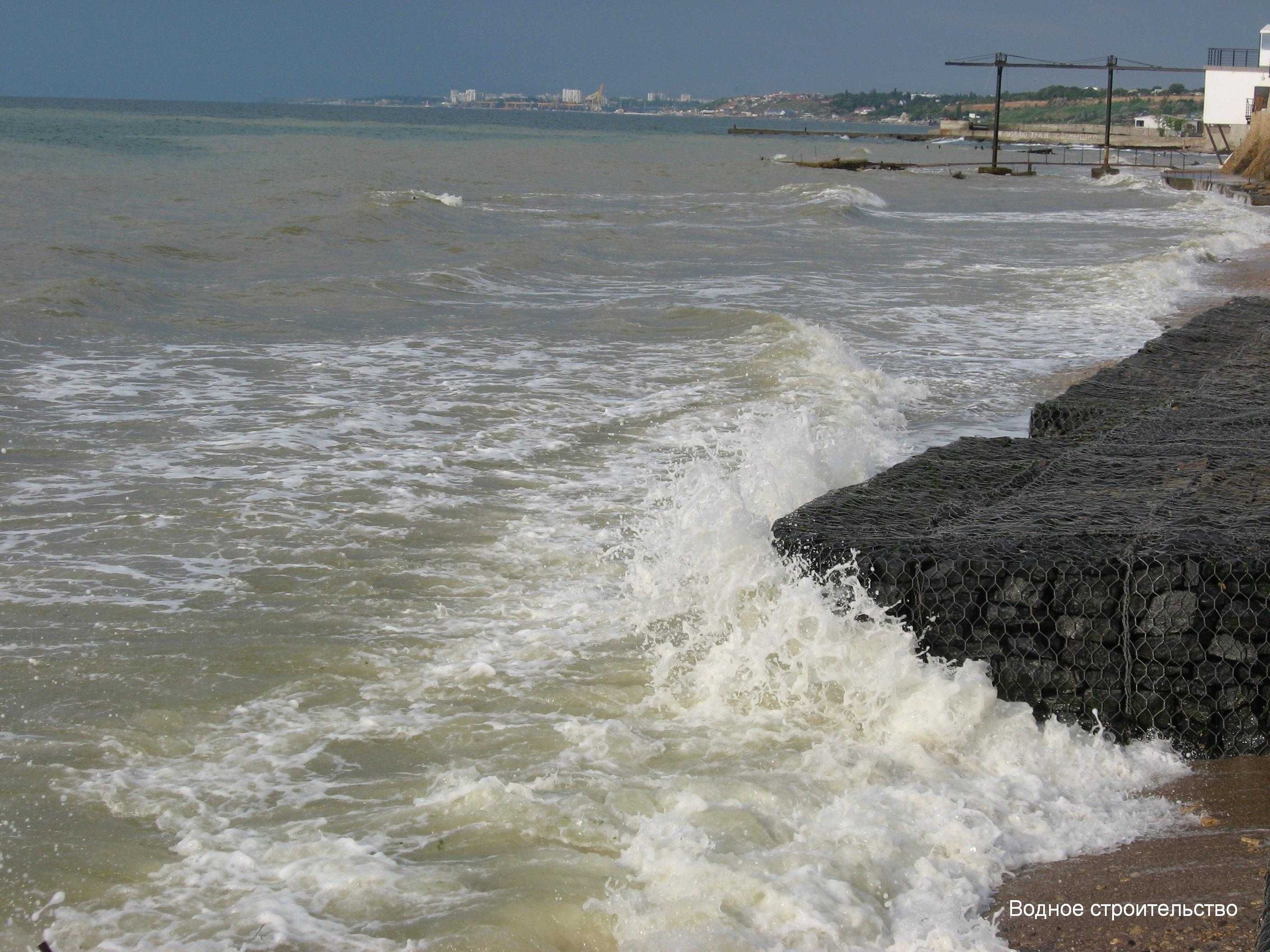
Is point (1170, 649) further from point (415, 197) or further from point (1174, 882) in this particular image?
point (415, 197)

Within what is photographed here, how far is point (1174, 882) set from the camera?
3.62 metres

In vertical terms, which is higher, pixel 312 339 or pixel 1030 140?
pixel 1030 140

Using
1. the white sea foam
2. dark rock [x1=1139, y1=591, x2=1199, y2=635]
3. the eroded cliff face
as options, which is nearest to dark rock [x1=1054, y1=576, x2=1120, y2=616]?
dark rock [x1=1139, y1=591, x2=1199, y2=635]

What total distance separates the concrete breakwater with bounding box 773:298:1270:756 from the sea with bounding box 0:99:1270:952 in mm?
161

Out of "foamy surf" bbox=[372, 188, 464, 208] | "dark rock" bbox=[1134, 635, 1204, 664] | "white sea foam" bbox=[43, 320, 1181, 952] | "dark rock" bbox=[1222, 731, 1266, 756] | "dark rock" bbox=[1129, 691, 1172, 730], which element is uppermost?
"foamy surf" bbox=[372, 188, 464, 208]

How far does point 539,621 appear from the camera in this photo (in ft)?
19.0

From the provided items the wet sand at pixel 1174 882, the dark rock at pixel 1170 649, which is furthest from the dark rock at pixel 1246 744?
the dark rock at pixel 1170 649

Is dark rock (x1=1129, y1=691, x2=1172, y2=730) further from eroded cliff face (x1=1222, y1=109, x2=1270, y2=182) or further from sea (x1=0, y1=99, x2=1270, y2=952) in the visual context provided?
eroded cliff face (x1=1222, y1=109, x2=1270, y2=182)

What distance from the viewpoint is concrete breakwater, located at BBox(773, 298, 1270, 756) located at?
4.48m

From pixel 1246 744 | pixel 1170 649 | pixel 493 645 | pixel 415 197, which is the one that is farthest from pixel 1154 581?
pixel 415 197

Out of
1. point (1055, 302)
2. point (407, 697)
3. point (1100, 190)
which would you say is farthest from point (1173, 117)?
point (407, 697)

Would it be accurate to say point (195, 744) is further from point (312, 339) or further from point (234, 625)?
point (312, 339)

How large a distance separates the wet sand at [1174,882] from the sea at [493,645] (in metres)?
0.11

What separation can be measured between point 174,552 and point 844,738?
12.6 ft
